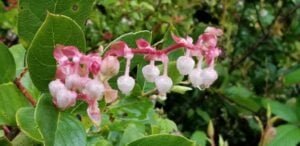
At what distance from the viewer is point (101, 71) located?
62 centimetres

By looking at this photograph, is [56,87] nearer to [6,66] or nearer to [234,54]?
[6,66]

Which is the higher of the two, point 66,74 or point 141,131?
point 66,74

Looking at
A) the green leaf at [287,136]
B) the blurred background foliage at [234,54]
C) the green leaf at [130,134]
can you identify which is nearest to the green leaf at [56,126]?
the green leaf at [130,134]

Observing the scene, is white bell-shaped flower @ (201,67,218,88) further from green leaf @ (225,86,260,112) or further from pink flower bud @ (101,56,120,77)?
green leaf @ (225,86,260,112)

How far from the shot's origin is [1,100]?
730mm

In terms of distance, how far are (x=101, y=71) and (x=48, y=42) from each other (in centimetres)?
9

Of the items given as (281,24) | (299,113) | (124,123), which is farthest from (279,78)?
(124,123)

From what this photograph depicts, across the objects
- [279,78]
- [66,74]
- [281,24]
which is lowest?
[279,78]

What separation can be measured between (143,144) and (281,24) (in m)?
1.74

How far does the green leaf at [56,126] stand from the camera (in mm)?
644

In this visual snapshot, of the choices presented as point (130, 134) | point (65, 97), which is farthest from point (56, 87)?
point (130, 134)

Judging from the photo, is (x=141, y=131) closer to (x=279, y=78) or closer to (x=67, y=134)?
(x=67, y=134)

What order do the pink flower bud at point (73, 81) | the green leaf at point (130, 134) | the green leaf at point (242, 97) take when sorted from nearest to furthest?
the pink flower bud at point (73, 81) → the green leaf at point (130, 134) → the green leaf at point (242, 97)

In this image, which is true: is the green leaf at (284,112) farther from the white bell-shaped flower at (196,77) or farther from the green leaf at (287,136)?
the white bell-shaped flower at (196,77)
